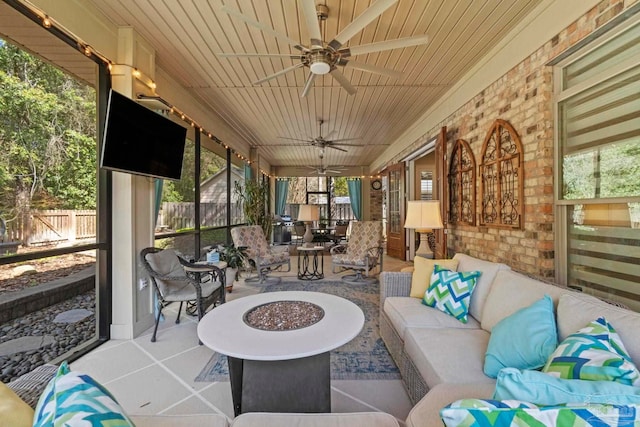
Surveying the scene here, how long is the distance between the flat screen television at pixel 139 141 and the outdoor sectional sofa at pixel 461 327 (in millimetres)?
2467

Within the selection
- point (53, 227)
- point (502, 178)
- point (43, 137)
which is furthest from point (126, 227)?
point (502, 178)

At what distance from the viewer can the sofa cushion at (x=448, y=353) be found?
1413 mm

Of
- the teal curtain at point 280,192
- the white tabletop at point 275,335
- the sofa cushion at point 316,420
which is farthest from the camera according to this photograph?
the teal curtain at point 280,192

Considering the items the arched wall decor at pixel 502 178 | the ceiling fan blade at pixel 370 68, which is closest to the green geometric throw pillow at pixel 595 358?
the arched wall decor at pixel 502 178

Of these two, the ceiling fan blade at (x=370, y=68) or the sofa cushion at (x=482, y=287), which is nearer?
the sofa cushion at (x=482, y=287)

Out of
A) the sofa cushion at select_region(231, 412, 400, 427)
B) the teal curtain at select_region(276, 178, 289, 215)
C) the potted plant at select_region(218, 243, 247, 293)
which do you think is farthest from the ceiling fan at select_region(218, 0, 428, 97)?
the teal curtain at select_region(276, 178, 289, 215)

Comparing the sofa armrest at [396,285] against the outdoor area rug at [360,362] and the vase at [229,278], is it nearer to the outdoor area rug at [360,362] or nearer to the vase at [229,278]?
the outdoor area rug at [360,362]

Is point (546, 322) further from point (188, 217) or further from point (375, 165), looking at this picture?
point (375, 165)

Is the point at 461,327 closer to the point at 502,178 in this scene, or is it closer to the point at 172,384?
the point at 502,178

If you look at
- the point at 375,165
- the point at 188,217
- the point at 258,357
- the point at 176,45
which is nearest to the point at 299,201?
the point at 375,165

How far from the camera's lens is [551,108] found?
7.42ft

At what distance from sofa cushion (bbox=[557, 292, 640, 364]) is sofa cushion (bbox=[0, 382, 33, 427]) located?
186cm

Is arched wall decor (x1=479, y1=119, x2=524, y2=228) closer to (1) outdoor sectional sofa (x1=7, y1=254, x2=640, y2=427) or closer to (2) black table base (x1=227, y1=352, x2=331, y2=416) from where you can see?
(1) outdoor sectional sofa (x1=7, y1=254, x2=640, y2=427)

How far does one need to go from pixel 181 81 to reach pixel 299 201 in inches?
284
